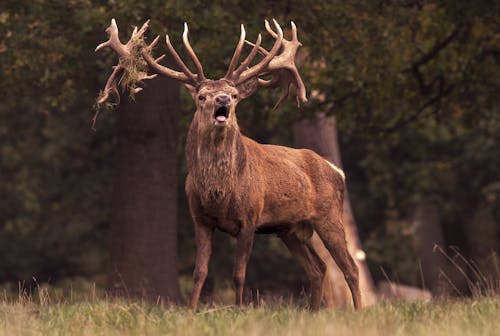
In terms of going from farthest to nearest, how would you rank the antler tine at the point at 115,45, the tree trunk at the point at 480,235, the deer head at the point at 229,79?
1. the tree trunk at the point at 480,235
2. the antler tine at the point at 115,45
3. the deer head at the point at 229,79

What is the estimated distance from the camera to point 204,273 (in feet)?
33.4

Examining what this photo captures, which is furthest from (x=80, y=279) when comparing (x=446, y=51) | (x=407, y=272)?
(x=446, y=51)

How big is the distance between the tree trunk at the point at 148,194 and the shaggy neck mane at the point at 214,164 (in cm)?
451

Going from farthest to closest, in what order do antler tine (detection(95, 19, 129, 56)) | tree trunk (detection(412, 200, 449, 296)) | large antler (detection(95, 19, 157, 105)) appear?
tree trunk (detection(412, 200, 449, 296)) → antler tine (detection(95, 19, 129, 56)) → large antler (detection(95, 19, 157, 105))

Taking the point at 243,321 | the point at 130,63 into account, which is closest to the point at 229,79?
the point at 130,63

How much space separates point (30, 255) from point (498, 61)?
1417 cm

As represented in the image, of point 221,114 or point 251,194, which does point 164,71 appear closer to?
point 221,114

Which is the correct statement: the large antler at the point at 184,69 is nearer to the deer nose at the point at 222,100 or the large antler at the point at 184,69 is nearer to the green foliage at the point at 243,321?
the deer nose at the point at 222,100

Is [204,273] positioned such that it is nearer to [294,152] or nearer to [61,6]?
[294,152]

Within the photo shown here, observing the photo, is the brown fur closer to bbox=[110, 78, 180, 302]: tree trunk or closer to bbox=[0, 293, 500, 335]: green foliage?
bbox=[0, 293, 500, 335]: green foliage

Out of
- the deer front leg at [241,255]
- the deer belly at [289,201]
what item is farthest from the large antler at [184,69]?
the deer front leg at [241,255]

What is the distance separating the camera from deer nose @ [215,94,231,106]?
Answer: 9672 millimetres

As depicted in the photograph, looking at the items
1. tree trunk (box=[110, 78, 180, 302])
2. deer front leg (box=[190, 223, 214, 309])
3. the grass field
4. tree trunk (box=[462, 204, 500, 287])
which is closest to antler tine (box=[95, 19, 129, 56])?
deer front leg (box=[190, 223, 214, 309])

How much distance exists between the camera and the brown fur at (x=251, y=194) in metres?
10.1
